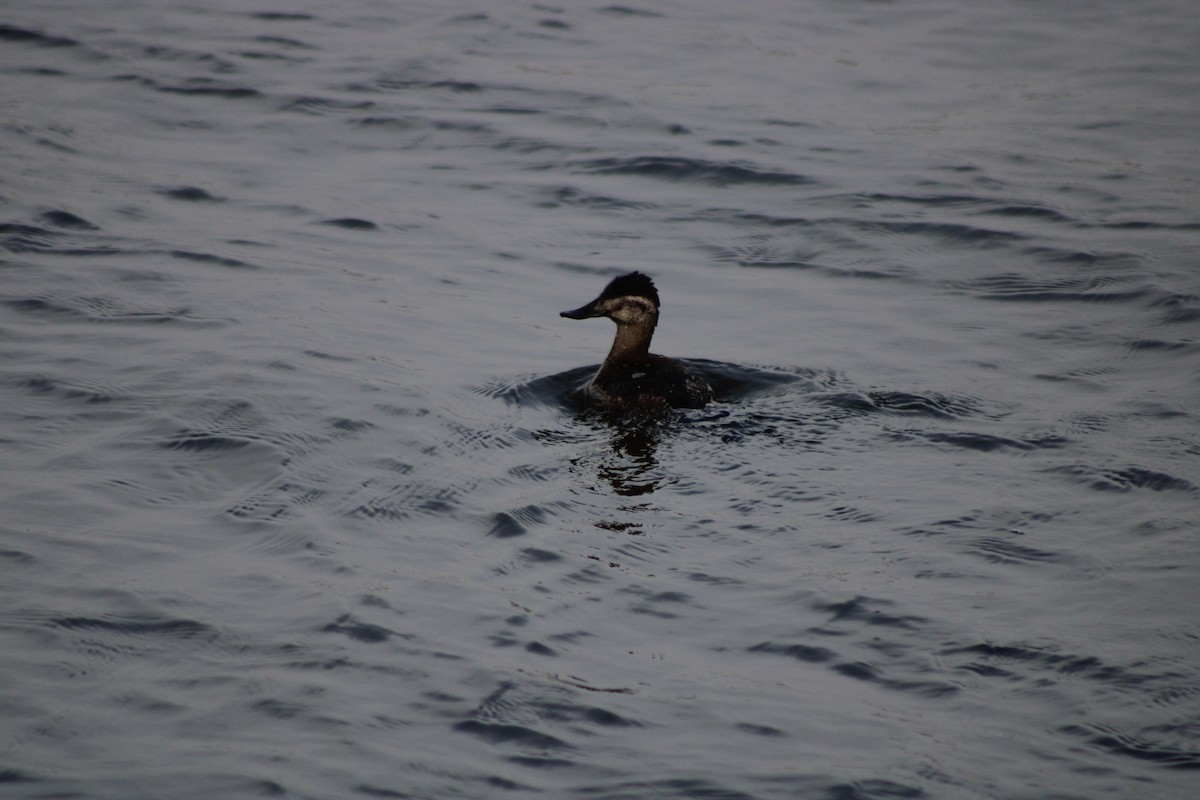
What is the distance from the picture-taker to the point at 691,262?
1217 centimetres

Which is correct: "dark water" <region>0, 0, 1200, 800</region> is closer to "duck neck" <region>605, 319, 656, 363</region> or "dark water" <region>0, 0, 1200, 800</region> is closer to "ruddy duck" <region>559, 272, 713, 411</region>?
"ruddy duck" <region>559, 272, 713, 411</region>

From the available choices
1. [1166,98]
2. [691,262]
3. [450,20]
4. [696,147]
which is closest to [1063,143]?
[1166,98]

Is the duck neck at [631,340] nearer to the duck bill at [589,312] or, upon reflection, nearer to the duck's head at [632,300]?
the duck's head at [632,300]

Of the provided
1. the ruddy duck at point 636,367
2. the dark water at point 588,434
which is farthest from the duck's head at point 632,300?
the dark water at point 588,434

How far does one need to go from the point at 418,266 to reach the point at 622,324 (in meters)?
2.71

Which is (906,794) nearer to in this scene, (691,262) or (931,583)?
(931,583)

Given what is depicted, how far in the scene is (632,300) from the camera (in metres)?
9.51

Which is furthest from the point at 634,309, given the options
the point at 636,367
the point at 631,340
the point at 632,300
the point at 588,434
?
the point at 588,434

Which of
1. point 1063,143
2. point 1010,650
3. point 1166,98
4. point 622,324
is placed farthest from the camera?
point 1166,98

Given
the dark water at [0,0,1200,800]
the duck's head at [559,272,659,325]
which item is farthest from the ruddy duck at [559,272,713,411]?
the dark water at [0,0,1200,800]

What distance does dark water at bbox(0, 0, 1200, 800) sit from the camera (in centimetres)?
526

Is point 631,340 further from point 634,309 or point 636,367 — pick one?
point 636,367

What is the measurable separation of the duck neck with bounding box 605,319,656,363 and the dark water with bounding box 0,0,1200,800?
1.59ft

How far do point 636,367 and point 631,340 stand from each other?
14.1 inches
